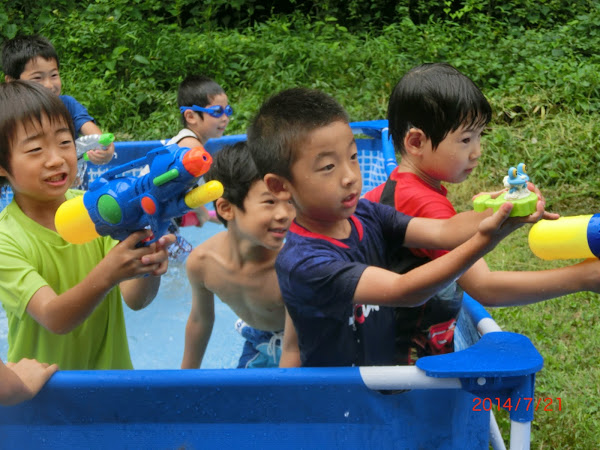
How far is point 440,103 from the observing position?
2260 mm

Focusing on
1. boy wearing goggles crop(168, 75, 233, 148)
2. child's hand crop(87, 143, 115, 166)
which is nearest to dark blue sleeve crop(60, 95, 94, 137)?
boy wearing goggles crop(168, 75, 233, 148)

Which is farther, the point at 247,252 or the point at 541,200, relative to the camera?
the point at 247,252

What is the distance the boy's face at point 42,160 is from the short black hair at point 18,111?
0.01 meters

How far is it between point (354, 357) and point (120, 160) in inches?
114

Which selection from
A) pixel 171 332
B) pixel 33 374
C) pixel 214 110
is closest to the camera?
pixel 33 374

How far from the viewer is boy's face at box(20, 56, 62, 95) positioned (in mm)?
4410

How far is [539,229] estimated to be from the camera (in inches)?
62.2

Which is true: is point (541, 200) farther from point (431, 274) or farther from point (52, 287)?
point (52, 287)

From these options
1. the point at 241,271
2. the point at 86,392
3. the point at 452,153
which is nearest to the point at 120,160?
the point at 241,271

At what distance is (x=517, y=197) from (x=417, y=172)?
2.63 feet

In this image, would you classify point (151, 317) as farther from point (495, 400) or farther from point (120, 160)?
point (495, 400)

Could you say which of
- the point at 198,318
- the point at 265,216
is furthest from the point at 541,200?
the point at 198,318

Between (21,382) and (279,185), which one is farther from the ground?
(279,185)
